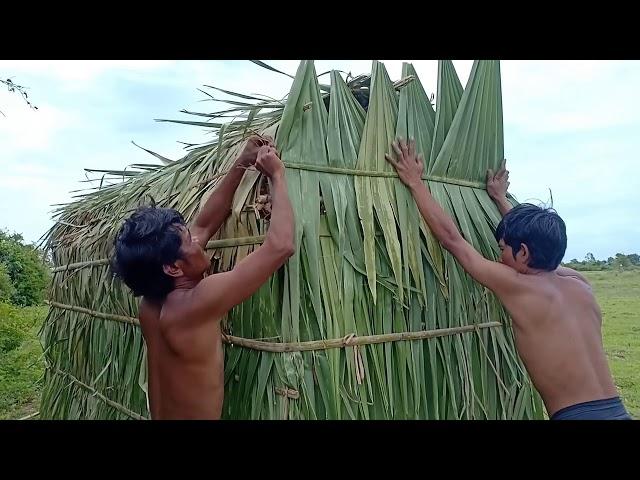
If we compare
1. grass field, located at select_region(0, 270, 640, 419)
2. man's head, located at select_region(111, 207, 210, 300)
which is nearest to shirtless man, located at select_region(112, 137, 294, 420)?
man's head, located at select_region(111, 207, 210, 300)

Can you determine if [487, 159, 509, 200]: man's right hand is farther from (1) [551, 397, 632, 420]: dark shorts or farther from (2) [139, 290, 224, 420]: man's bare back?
(2) [139, 290, 224, 420]: man's bare back

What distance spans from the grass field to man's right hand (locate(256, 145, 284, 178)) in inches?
186

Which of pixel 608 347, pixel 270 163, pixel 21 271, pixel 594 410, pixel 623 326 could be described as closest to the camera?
pixel 270 163

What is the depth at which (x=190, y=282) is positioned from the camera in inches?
65.7

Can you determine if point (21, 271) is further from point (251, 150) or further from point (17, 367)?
point (251, 150)

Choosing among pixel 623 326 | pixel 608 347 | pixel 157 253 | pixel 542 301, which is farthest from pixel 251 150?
pixel 623 326

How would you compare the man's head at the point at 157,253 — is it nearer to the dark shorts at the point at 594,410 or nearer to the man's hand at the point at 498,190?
the man's hand at the point at 498,190

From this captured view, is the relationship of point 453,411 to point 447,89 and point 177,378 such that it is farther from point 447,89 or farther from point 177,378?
point 447,89

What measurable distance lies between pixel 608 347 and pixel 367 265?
19.3 feet
